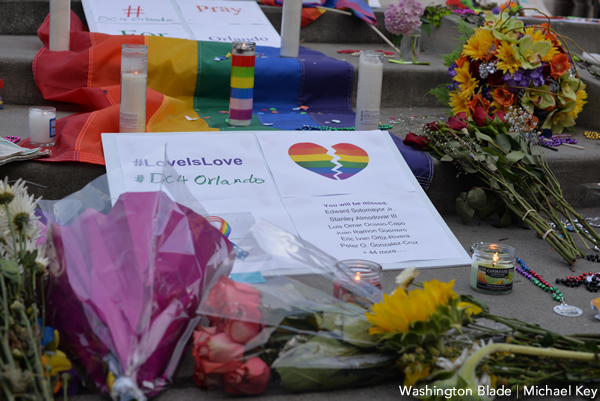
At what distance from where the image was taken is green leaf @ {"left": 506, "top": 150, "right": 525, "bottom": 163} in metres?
1.69

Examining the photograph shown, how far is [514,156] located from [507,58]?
45 centimetres

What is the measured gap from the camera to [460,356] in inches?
34.2

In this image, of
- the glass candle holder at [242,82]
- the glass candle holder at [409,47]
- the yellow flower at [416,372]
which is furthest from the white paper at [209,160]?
the glass candle holder at [409,47]

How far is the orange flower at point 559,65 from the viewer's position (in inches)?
78.9

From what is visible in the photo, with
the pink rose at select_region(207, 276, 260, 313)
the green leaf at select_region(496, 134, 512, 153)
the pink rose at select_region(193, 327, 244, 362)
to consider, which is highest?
the green leaf at select_region(496, 134, 512, 153)

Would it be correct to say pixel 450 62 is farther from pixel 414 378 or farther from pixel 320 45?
pixel 414 378

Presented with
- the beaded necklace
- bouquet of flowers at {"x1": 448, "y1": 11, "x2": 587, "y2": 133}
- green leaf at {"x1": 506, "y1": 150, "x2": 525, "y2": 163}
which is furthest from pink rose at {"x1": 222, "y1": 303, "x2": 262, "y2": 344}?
bouquet of flowers at {"x1": 448, "y1": 11, "x2": 587, "y2": 133}

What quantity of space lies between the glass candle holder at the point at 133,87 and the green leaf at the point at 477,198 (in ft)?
3.08

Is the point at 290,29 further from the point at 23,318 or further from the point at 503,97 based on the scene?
the point at 23,318

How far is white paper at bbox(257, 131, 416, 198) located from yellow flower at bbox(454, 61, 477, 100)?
1.44 ft

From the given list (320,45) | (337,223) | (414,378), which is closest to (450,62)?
(320,45)

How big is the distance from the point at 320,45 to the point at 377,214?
1628 millimetres

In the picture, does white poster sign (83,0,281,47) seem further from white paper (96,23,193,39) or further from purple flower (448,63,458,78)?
purple flower (448,63,458,78)

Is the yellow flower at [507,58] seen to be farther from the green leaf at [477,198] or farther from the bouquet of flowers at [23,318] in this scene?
the bouquet of flowers at [23,318]
